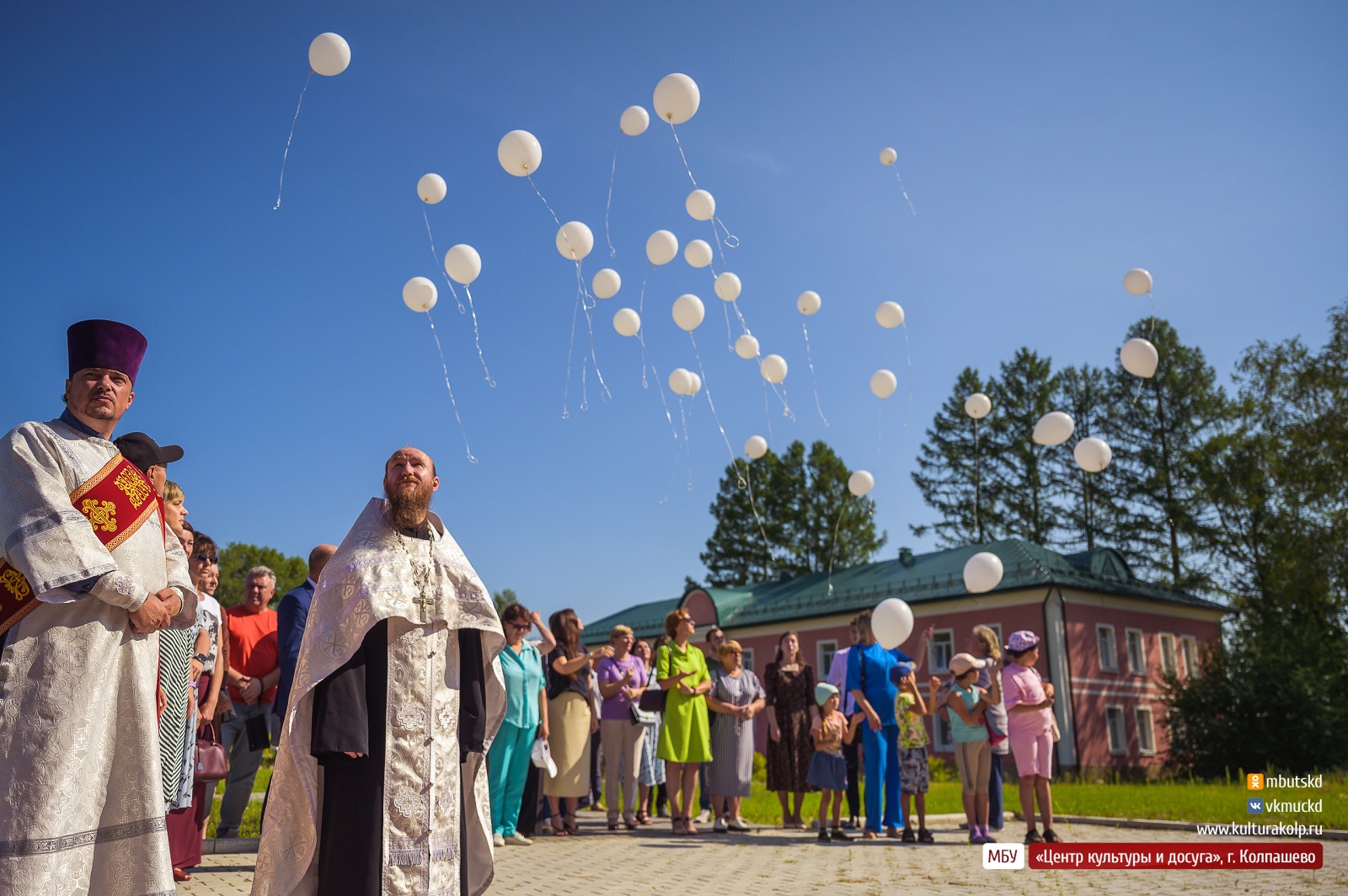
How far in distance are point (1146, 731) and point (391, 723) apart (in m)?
32.2

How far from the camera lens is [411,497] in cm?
435

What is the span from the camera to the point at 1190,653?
32.8 meters

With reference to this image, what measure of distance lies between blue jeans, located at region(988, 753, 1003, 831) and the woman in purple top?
3605 mm

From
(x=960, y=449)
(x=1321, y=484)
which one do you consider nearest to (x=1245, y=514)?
(x=1321, y=484)

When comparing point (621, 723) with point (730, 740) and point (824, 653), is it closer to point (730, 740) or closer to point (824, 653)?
point (730, 740)

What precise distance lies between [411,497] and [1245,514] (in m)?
39.4

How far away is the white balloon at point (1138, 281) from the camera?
41.0 feet

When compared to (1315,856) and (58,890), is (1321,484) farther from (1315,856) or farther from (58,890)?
(58,890)

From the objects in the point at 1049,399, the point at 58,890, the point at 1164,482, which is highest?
the point at 1049,399

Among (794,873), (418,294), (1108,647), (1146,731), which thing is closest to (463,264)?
(418,294)

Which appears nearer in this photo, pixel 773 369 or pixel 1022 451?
pixel 773 369

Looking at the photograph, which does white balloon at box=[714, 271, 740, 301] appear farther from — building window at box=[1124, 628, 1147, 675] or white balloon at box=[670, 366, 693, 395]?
building window at box=[1124, 628, 1147, 675]

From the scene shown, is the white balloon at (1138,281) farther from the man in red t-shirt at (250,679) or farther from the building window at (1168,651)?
the building window at (1168,651)

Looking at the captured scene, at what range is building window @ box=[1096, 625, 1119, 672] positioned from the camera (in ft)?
96.7
